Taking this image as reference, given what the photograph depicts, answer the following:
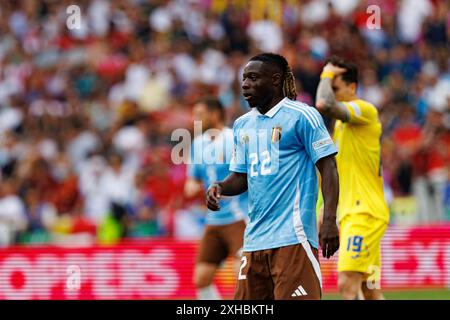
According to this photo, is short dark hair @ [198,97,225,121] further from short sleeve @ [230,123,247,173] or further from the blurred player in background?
short sleeve @ [230,123,247,173]

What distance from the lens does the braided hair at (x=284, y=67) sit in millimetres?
7953

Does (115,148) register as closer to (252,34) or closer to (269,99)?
(252,34)

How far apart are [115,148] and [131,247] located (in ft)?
15.1

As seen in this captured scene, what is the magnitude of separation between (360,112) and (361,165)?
1.79 ft

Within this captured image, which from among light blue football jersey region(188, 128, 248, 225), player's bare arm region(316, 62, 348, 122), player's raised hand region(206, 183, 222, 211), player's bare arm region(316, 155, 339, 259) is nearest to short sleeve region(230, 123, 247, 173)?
player's raised hand region(206, 183, 222, 211)

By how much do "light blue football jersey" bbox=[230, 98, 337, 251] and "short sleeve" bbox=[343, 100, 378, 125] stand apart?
2.01 meters

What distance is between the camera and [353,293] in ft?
33.0

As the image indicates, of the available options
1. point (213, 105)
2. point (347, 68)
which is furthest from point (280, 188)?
point (213, 105)

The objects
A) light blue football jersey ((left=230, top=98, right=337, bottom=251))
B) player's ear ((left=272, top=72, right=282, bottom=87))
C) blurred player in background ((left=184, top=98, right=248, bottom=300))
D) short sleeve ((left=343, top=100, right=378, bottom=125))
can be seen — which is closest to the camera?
light blue football jersey ((left=230, top=98, right=337, bottom=251))

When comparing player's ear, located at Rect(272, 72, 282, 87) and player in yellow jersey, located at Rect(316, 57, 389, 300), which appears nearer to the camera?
player's ear, located at Rect(272, 72, 282, 87)

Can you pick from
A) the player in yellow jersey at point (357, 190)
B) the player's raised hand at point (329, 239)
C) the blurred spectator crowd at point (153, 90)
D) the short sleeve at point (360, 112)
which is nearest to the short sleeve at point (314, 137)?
the player's raised hand at point (329, 239)

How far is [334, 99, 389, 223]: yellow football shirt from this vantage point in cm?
1015

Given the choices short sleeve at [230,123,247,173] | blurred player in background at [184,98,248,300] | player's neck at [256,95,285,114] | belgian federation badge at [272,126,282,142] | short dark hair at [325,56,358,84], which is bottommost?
blurred player in background at [184,98,248,300]
